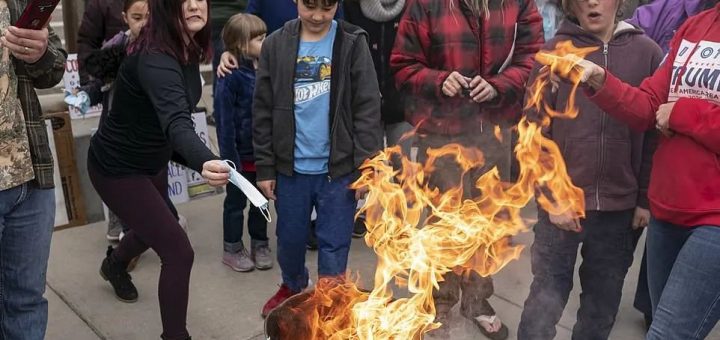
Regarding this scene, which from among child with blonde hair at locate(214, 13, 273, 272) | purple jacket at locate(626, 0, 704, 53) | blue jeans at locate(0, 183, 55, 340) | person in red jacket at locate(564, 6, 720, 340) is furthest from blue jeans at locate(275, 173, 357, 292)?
purple jacket at locate(626, 0, 704, 53)

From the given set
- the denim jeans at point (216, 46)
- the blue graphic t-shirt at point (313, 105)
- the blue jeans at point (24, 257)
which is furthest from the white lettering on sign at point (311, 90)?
the denim jeans at point (216, 46)

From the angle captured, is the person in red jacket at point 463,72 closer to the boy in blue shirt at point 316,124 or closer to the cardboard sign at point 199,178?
the boy in blue shirt at point 316,124

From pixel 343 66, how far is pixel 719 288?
2023mm

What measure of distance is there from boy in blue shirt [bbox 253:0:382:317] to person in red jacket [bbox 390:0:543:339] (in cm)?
25

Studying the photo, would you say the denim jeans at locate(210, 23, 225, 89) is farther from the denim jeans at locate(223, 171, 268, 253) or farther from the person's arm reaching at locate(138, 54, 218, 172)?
the person's arm reaching at locate(138, 54, 218, 172)

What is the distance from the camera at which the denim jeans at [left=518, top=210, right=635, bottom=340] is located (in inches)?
128

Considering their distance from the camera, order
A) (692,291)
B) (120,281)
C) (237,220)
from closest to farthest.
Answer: (692,291) < (120,281) < (237,220)

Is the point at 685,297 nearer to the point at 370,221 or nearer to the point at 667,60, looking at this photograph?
the point at 667,60

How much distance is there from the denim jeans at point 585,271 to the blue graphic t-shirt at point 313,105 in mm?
1192

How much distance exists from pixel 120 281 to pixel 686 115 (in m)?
3.24

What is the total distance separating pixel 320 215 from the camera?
377cm

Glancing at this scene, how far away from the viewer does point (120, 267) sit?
4164 mm

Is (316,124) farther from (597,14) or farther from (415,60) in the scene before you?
(597,14)

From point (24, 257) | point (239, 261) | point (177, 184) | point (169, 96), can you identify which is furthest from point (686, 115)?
point (177, 184)
